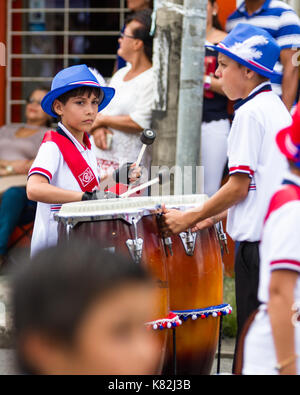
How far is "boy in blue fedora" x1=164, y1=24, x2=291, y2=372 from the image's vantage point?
298 cm

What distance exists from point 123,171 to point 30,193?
57 centimetres

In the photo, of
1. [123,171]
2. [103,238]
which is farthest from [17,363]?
[123,171]

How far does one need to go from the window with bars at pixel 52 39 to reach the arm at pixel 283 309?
5887 mm

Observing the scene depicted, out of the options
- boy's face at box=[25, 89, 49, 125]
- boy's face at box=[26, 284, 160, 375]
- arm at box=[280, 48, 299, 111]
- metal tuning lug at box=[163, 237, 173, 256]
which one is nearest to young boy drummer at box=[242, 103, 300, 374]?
boy's face at box=[26, 284, 160, 375]

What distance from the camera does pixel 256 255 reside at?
307 cm

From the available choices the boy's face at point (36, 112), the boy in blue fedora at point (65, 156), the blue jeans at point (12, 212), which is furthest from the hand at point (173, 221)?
the boy's face at point (36, 112)

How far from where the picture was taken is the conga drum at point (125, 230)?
3109mm

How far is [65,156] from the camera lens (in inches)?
138

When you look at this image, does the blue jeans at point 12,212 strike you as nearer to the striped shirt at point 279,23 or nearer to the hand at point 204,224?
the striped shirt at point 279,23

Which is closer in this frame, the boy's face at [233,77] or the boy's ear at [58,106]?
the boy's face at [233,77]

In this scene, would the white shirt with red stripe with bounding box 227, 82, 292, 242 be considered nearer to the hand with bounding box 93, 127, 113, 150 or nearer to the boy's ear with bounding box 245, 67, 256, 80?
the boy's ear with bounding box 245, 67, 256, 80

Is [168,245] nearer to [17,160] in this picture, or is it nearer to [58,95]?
[58,95]

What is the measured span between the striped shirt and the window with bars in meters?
2.69

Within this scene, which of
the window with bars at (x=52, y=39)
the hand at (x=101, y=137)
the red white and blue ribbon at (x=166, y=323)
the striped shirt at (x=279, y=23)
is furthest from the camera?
the window with bars at (x=52, y=39)
